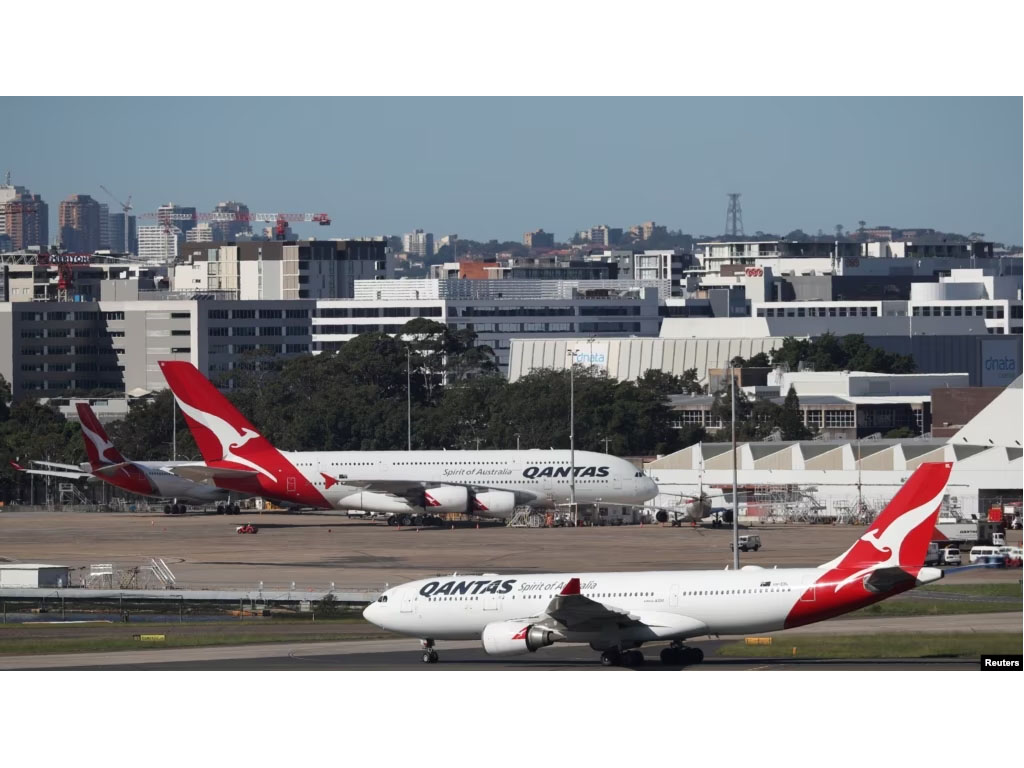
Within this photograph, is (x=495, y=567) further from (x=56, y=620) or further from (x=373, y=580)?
(x=56, y=620)

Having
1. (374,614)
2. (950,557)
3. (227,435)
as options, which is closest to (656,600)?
(374,614)

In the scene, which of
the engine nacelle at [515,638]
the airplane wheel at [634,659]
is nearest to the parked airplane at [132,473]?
the engine nacelle at [515,638]

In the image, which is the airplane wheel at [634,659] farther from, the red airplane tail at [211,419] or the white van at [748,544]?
the red airplane tail at [211,419]

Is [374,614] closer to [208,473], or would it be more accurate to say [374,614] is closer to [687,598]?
[687,598]

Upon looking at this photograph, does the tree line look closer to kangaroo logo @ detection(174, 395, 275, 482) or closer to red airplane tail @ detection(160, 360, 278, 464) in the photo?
red airplane tail @ detection(160, 360, 278, 464)

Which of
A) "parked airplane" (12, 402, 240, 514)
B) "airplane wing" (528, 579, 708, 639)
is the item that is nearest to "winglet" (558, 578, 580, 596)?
"airplane wing" (528, 579, 708, 639)

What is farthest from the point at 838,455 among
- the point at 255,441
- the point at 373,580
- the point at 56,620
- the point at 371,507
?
the point at 56,620
